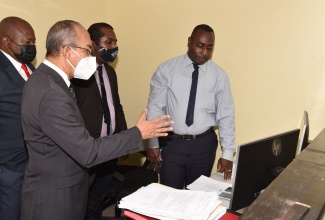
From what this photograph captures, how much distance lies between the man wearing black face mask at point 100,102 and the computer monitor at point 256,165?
113 centimetres

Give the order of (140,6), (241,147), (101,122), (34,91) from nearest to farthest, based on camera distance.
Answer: (241,147) < (34,91) < (101,122) < (140,6)

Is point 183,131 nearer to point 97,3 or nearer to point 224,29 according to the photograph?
point 224,29

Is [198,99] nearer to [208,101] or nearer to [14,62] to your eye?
[208,101]

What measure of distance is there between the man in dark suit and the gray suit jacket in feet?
→ 1.50

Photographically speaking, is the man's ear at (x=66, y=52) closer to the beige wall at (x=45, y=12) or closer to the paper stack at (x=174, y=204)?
the paper stack at (x=174, y=204)

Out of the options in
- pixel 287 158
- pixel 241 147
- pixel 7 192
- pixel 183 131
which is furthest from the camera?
pixel 183 131

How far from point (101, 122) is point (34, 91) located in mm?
828

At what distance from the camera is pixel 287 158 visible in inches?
57.2

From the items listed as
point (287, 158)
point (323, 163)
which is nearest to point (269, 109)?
point (287, 158)

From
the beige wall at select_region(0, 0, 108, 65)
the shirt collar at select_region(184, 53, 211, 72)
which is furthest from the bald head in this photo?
the shirt collar at select_region(184, 53, 211, 72)

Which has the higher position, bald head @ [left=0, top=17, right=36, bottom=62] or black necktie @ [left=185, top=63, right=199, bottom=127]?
bald head @ [left=0, top=17, right=36, bottom=62]

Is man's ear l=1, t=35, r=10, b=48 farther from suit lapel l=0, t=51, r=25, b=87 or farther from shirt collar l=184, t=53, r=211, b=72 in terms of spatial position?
shirt collar l=184, t=53, r=211, b=72

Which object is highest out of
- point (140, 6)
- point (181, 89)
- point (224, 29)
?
point (140, 6)

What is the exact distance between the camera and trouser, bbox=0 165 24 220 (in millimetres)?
1890
